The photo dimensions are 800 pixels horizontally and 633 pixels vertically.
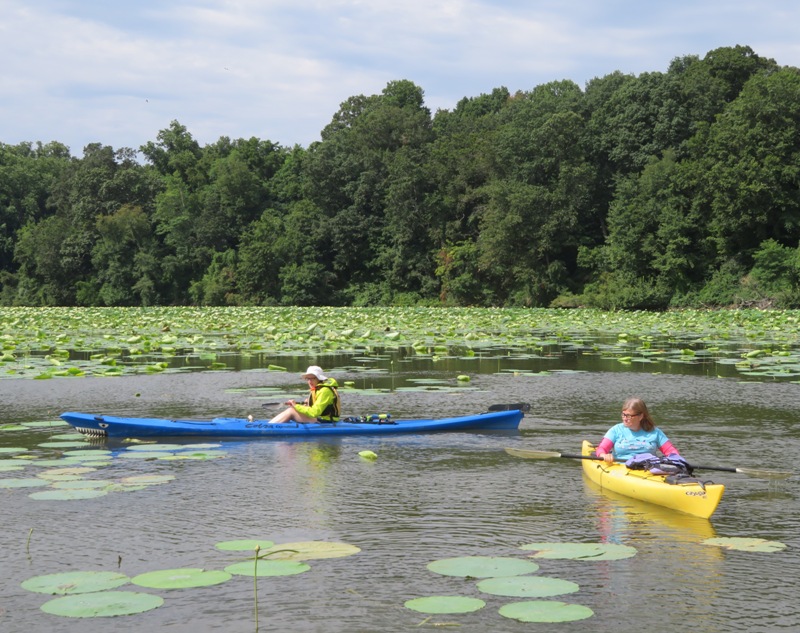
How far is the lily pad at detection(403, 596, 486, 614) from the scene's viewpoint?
4125mm

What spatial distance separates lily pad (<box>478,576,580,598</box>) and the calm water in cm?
6

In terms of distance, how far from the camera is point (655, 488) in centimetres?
623

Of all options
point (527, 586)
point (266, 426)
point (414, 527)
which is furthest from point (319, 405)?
point (527, 586)

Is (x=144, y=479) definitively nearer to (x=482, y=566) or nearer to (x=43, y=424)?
(x=43, y=424)

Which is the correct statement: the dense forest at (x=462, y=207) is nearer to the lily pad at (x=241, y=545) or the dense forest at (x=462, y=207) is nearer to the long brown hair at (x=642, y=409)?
the long brown hair at (x=642, y=409)

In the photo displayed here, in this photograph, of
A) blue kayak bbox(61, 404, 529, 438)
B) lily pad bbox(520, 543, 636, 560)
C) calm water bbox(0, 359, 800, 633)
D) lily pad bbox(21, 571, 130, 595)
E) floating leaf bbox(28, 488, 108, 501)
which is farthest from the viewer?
blue kayak bbox(61, 404, 529, 438)

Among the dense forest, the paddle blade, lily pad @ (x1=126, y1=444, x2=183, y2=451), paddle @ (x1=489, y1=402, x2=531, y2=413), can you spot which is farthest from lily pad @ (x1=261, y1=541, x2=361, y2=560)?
the dense forest

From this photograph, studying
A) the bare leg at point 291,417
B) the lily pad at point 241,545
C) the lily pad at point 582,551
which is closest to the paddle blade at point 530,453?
the bare leg at point 291,417

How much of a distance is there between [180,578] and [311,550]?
775mm

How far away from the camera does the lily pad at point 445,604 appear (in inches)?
162

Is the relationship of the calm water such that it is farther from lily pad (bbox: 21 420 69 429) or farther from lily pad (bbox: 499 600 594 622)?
lily pad (bbox: 21 420 69 429)

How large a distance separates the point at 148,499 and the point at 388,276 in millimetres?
47349

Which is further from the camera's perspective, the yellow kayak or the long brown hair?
the long brown hair

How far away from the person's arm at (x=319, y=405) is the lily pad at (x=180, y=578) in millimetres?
4465
